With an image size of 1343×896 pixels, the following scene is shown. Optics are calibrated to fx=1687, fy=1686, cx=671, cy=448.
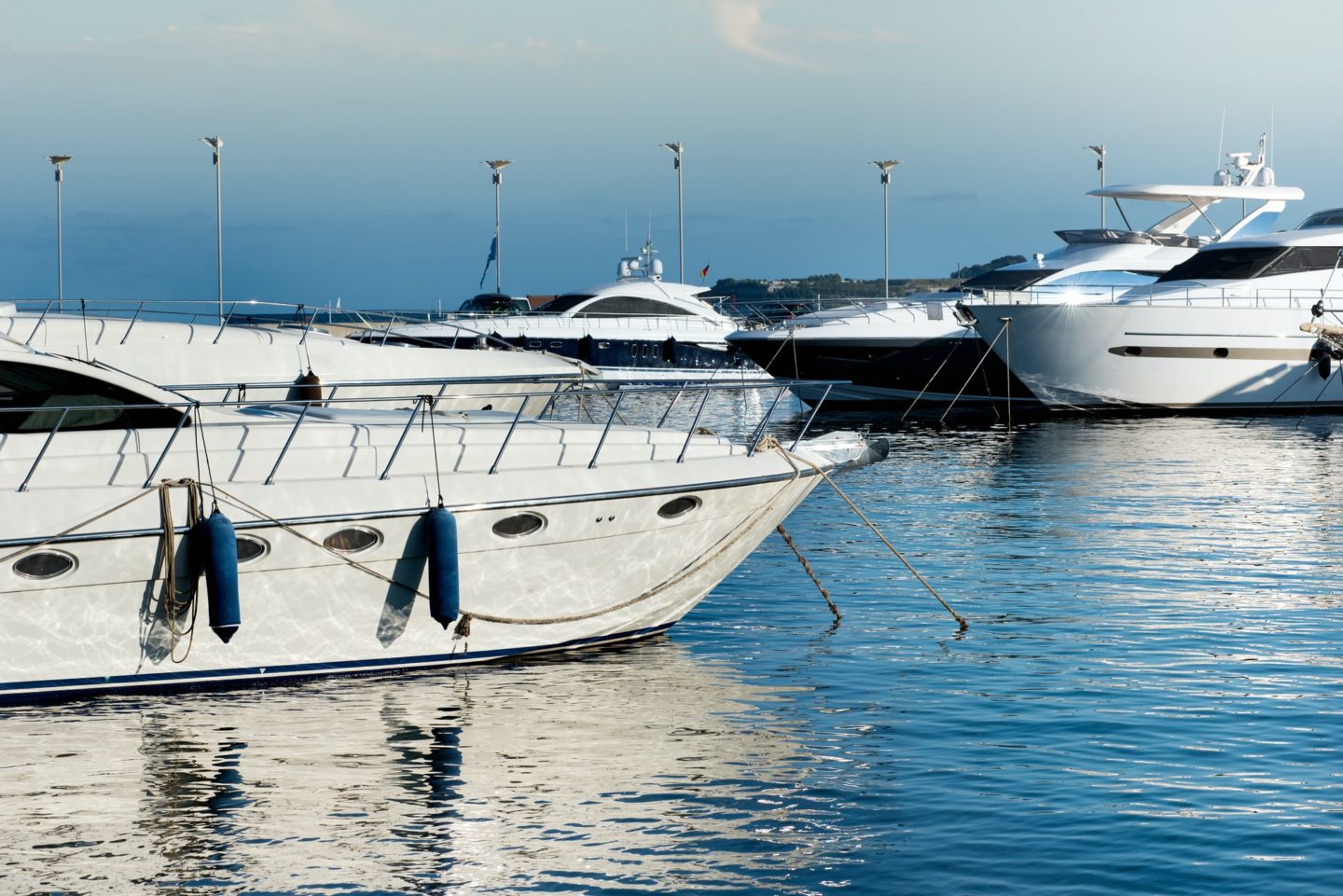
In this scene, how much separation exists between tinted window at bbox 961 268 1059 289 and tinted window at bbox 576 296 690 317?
14.4m

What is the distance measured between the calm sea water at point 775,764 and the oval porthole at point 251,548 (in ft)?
3.10

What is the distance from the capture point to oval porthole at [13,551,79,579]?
10.1m

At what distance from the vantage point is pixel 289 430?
1109 centimetres

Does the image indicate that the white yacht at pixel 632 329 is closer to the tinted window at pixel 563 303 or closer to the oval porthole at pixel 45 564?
the tinted window at pixel 563 303

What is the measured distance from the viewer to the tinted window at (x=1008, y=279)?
42.3 m

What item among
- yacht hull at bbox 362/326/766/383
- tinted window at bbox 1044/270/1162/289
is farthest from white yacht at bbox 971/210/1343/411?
yacht hull at bbox 362/326/766/383

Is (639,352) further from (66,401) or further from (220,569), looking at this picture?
(220,569)

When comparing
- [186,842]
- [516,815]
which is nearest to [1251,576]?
[516,815]

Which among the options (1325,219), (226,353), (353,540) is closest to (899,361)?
(1325,219)

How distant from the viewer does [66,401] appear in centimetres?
1092

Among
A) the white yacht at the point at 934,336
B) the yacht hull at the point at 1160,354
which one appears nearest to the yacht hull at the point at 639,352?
the white yacht at the point at 934,336

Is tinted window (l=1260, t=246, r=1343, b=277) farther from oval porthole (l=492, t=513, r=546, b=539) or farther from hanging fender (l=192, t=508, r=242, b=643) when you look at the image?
hanging fender (l=192, t=508, r=242, b=643)

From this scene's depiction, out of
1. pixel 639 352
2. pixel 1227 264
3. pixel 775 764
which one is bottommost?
pixel 775 764

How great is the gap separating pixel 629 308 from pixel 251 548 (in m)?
44.8
